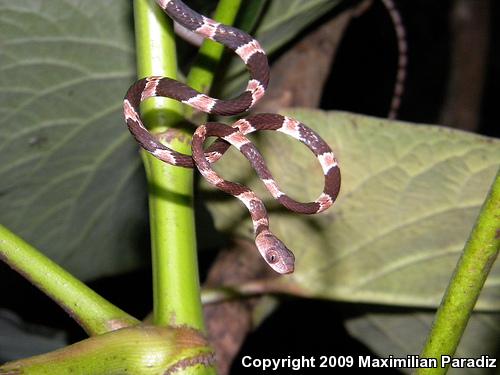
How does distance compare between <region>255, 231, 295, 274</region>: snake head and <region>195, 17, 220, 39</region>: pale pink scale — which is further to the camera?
<region>255, 231, 295, 274</region>: snake head

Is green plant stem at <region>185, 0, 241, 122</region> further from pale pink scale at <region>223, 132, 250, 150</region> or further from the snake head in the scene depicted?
the snake head

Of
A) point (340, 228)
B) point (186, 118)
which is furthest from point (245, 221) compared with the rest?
point (186, 118)

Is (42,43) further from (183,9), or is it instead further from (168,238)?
(168,238)

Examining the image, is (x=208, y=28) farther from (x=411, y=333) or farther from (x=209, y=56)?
(x=411, y=333)

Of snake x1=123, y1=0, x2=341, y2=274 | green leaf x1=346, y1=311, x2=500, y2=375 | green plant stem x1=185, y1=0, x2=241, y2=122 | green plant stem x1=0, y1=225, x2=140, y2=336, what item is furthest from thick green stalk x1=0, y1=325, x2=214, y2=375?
green leaf x1=346, y1=311, x2=500, y2=375

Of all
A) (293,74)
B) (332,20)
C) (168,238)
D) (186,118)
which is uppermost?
(332,20)
